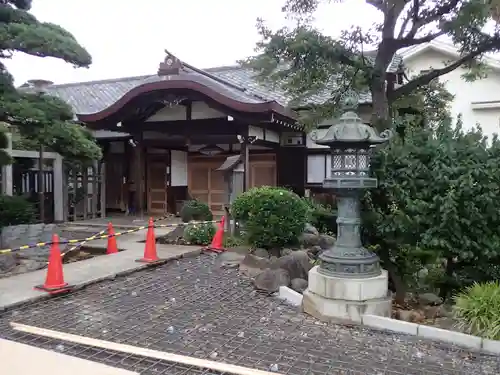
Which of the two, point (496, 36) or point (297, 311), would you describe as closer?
point (297, 311)

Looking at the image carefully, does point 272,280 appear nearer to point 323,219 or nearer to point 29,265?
point 323,219

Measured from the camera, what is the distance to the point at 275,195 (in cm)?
830

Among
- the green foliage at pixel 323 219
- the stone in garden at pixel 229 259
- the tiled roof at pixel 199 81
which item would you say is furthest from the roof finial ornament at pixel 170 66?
the stone in garden at pixel 229 259

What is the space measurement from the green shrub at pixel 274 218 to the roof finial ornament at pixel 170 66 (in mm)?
5960

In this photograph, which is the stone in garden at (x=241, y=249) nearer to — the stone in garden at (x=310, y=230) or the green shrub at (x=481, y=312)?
the stone in garden at (x=310, y=230)

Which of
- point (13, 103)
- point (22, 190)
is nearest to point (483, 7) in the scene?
point (13, 103)

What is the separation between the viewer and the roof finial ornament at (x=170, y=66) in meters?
12.6

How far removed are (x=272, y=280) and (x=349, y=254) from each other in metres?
1.60

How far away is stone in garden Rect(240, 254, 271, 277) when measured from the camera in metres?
7.63

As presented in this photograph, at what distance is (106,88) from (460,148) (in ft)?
60.6

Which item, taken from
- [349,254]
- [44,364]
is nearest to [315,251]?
[349,254]

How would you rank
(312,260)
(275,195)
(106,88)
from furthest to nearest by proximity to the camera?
1. (106,88)
2. (275,195)
3. (312,260)

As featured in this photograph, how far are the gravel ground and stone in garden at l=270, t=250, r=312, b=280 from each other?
675 millimetres

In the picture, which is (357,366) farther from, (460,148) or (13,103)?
(13,103)
